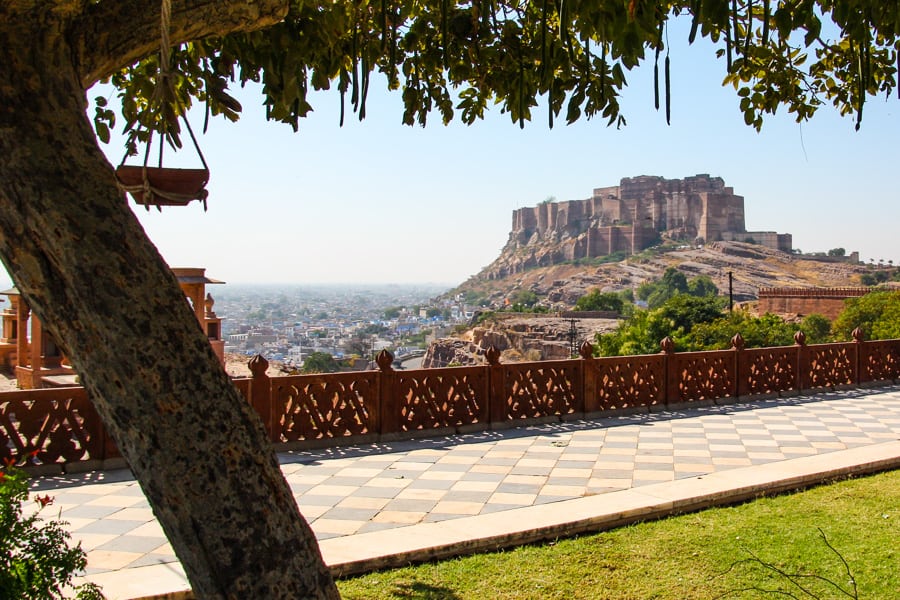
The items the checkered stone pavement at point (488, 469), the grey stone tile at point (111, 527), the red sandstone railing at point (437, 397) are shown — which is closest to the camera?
the grey stone tile at point (111, 527)

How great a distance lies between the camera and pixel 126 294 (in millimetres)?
1586

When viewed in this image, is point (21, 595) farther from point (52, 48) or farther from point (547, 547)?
point (547, 547)

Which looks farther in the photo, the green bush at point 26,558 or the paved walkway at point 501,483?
the paved walkway at point 501,483

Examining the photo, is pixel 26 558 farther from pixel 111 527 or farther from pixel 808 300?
pixel 808 300

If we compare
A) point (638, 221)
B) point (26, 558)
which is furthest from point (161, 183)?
point (638, 221)

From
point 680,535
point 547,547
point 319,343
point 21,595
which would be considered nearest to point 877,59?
point 680,535

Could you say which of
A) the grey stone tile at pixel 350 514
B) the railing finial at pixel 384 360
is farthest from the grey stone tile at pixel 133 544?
the railing finial at pixel 384 360

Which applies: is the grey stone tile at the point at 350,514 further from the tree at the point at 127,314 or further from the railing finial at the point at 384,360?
the tree at the point at 127,314

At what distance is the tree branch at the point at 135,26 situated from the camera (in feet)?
6.08

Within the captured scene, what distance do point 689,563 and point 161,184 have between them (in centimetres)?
329

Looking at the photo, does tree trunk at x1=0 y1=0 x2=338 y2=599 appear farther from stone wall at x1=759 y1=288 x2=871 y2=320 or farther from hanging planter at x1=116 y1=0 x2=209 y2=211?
stone wall at x1=759 y1=288 x2=871 y2=320

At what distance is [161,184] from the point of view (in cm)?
323

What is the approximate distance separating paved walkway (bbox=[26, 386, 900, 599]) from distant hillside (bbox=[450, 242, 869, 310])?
82.9m

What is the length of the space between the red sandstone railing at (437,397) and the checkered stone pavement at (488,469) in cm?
25
